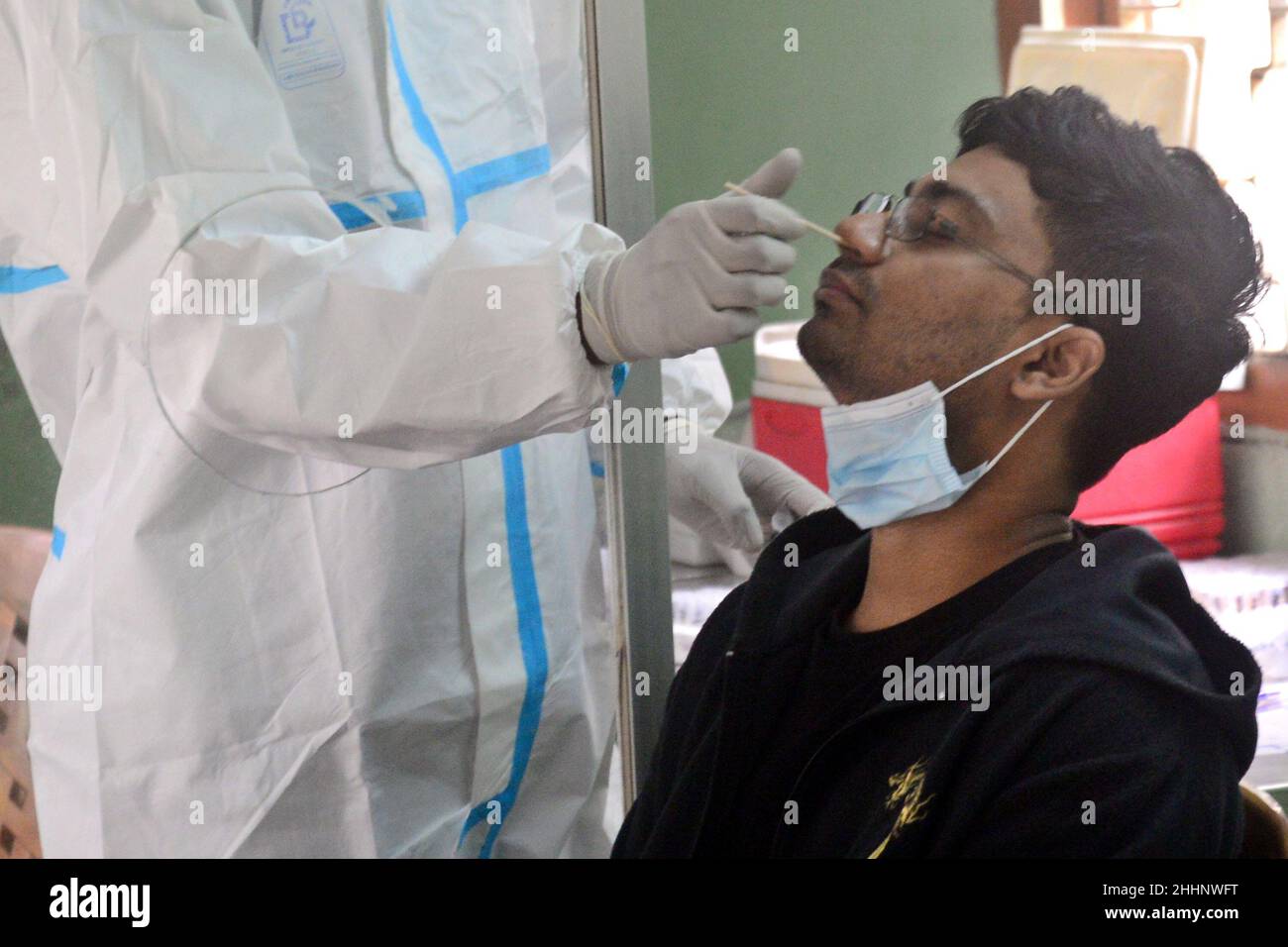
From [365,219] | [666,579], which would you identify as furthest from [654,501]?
[365,219]

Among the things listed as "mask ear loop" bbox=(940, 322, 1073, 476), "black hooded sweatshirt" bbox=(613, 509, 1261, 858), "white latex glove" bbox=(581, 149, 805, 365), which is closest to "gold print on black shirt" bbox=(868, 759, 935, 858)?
"black hooded sweatshirt" bbox=(613, 509, 1261, 858)

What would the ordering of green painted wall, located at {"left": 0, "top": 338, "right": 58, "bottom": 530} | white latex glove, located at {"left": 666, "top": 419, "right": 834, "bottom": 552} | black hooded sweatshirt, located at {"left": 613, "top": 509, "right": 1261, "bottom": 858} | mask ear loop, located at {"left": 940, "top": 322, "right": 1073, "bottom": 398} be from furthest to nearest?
green painted wall, located at {"left": 0, "top": 338, "right": 58, "bottom": 530}, white latex glove, located at {"left": 666, "top": 419, "right": 834, "bottom": 552}, mask ear loop, located at {"left": 940, "top": 322, "right": 1073, "bottom": 398}, black hooded sweatshirt, located at {"left": 613, "top": 509, "right": 1261, "bottom": 858}

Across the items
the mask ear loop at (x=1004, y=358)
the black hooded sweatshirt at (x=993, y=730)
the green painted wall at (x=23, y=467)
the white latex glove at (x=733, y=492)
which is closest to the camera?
the black hooded sweatshirt at (x=993, y=730)

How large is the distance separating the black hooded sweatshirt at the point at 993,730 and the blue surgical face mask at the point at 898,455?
10 cm

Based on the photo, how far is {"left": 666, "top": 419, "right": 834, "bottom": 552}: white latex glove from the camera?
1354mm

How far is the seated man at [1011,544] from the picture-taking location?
3.41 ft

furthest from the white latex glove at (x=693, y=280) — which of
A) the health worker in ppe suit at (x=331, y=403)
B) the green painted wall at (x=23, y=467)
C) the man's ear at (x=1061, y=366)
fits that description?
the green painted wall at (x=23, y=467)

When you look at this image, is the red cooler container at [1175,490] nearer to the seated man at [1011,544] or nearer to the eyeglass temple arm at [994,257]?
the seated man at [1011,544]

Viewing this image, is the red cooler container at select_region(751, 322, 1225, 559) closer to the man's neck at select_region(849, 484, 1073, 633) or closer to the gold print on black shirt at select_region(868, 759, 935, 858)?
the man's neck at select_region(849, 484, 1073, 633)

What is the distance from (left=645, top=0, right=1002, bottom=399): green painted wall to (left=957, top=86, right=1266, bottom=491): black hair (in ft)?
0.31

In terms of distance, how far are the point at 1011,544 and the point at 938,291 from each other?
26 centimetres

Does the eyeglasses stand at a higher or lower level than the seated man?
higher

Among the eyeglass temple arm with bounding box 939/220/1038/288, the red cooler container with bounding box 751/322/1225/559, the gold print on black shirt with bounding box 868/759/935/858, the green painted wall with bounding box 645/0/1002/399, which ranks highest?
the green painted wall with bounding box 645/0/1002/399
